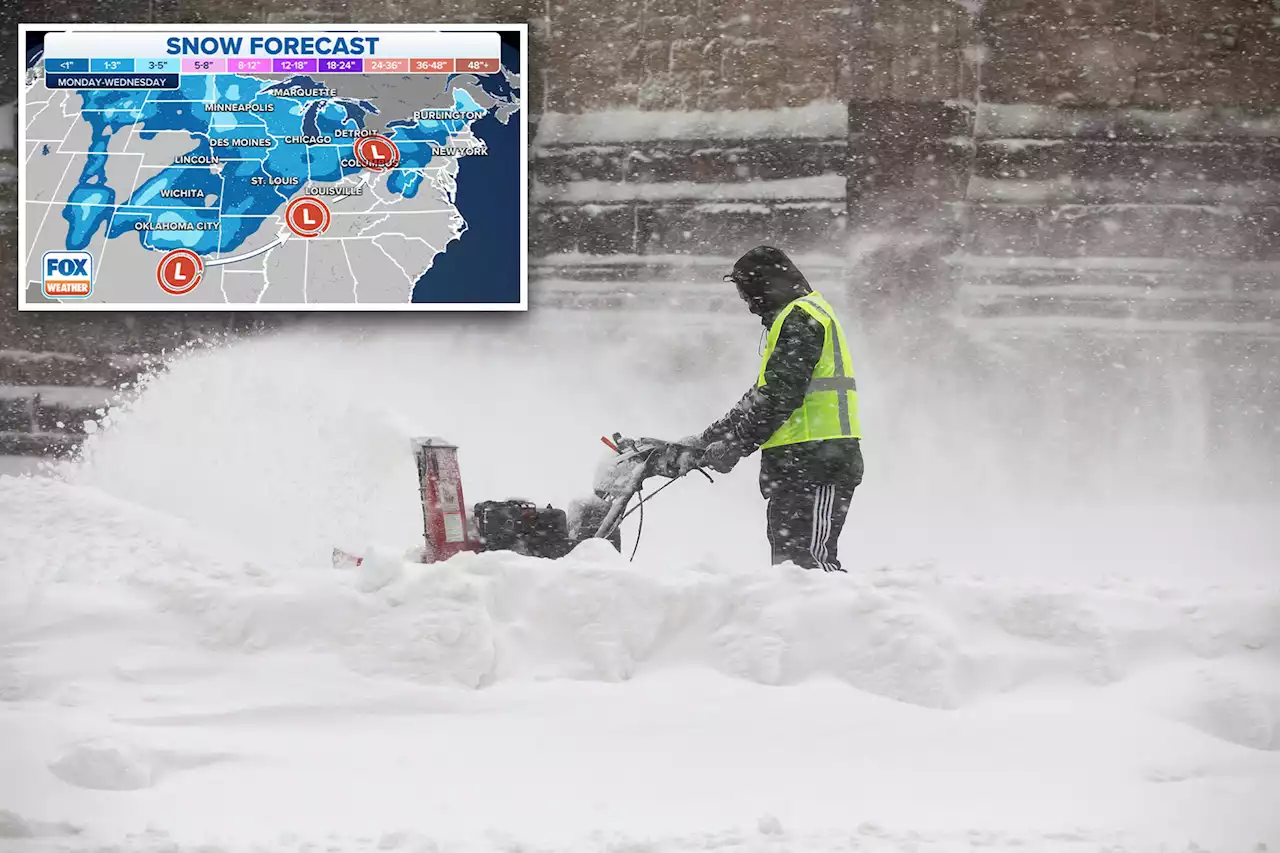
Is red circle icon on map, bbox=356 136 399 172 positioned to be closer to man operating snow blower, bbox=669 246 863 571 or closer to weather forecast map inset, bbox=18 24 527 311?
weather forecast map inset, bbox=18 24 527 311

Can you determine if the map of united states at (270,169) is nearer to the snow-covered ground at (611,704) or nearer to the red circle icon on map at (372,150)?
the red circle icon on map at (372,150)

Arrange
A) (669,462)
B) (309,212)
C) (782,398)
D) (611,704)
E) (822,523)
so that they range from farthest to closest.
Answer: (309,212), (669,462), (822,523), (782,398), (611,704)

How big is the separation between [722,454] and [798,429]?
0.77 feet

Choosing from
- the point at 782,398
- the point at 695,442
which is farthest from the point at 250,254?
the point at 782,398

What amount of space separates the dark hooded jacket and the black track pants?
32 millimetres

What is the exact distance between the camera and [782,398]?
3.33m

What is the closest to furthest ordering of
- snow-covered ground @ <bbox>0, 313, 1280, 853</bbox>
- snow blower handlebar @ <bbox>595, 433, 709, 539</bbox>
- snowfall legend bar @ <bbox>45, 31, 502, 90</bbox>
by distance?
1. snow-covered ground @ <bbox>0, 313, 1280, 853</bbox>
2. snow blower handlebar @ <bbox>595, 433, 709, 539</bbox>
3. snowfall legend bar @ <bbox>45, 31, 502, 90</bbox>

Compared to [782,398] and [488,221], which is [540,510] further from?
[488,221]

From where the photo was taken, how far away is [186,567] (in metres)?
3.41

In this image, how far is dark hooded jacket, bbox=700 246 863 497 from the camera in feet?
10.9

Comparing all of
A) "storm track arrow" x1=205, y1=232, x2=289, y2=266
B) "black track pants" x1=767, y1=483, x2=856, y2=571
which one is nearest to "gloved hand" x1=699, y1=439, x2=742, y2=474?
"black track pants" x1=767, y1=483, x2=856, y2=571

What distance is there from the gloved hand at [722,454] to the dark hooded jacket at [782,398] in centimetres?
2

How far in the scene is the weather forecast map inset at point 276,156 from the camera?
157 inches

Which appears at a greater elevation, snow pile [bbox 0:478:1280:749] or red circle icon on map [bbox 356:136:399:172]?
red circle icon on map [bbox 356:136:399:172]
